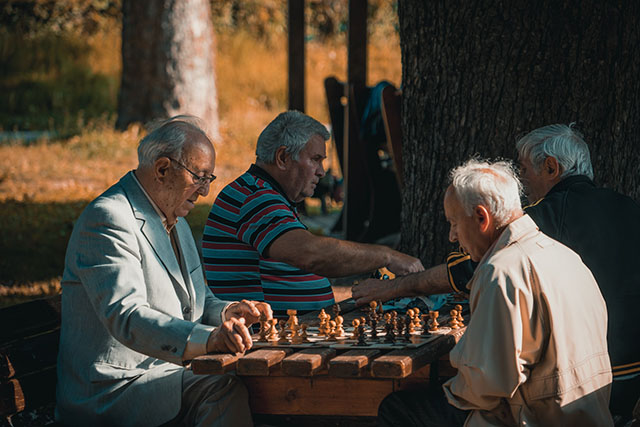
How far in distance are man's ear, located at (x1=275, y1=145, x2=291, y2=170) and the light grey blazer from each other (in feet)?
3.14

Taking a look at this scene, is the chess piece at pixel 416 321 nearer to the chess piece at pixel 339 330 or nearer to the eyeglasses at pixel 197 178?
the chess piece at pixel 339 330

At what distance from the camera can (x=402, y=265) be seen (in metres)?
4.09

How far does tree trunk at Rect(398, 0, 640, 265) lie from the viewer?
189 inches

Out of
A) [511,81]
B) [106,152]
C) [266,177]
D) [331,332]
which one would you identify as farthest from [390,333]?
[106,152]

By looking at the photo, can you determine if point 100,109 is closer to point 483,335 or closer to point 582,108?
point 582,108

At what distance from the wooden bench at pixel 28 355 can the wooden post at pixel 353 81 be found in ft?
15.5

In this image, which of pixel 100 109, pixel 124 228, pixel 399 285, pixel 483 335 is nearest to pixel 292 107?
pixel 399 285

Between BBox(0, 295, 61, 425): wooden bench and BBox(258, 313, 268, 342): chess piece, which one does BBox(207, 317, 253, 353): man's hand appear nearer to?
BBox(258, 313, 268, 342): chess piece

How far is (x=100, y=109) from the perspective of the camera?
16.5 metres

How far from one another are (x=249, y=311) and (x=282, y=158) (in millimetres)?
994

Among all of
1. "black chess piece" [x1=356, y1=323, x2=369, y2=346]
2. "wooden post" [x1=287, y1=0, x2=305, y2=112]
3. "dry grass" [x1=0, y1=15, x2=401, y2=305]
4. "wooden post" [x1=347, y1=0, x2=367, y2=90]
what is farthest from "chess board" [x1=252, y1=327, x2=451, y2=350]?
"wooden post" [x1=287, y1=0, x2=305, y2=112]

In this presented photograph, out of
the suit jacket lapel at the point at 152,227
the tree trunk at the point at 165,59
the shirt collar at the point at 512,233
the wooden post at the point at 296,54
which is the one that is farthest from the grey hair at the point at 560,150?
the tree trunk at the point at 165,59

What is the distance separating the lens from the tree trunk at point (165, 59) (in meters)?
13.0

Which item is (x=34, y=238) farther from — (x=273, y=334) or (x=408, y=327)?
(x=408, y=327)
